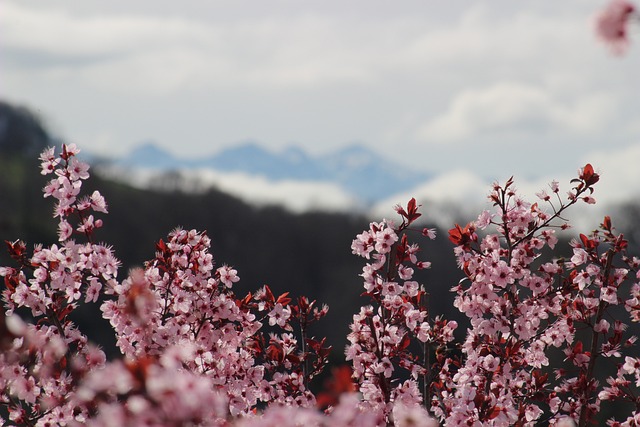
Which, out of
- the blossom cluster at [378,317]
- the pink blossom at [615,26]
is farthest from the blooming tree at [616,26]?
the blossom cluster at [378,317]

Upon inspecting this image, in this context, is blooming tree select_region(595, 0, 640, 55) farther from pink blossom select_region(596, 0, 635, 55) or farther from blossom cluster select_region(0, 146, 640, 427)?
blossom cluster select_region(0, 146, 640, 427)

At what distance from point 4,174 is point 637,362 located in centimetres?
8858

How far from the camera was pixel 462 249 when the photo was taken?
6477 mm

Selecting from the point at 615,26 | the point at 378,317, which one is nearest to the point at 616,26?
the point at 615,26

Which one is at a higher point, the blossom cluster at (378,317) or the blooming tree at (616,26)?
the blossom cluster at (378,317)

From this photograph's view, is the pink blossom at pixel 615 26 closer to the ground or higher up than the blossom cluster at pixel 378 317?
closer to the ground

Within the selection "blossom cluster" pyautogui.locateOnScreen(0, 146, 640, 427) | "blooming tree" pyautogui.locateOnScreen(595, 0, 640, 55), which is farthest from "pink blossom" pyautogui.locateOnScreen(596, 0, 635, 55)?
"blossom cluster" pyautogui.locateOnScreen(0, 146, 640, 427)

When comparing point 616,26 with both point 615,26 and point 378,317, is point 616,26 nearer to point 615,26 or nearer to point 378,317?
point 615,26

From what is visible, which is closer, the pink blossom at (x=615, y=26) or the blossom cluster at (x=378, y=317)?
the pink blossom at (x=615, y=26)

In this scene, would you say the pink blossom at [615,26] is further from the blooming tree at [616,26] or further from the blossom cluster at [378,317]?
the blossom cluster at [378,317]

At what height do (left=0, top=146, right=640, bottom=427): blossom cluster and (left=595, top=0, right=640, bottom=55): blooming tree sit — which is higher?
(left=0, top=146, right=640, bottom=427): blossom cluster

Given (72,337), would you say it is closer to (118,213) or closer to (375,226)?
(375,226)

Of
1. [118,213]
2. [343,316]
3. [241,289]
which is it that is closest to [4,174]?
[118,213]

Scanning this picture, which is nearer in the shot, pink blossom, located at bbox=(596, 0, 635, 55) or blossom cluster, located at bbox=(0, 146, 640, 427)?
pink blossom, located at bbox=(596, 0, 635, 55)
